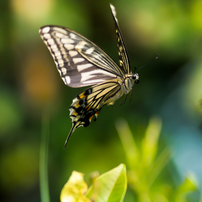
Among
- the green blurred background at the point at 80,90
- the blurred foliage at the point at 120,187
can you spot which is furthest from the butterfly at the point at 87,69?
the green blurred background at the point at 80,90

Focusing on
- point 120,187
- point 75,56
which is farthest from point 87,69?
point 120,187

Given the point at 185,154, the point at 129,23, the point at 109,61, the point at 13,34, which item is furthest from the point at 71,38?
the point at 129,23

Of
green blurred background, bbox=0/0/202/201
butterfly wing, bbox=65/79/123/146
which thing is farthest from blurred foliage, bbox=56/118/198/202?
green blurred background, bbox=0/0/202/201

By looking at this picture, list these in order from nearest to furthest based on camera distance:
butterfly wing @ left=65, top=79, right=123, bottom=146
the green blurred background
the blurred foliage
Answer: the blurred foliage, butterfly wing @ left=65, top=79, right=123, bottom=146, the green blurred background

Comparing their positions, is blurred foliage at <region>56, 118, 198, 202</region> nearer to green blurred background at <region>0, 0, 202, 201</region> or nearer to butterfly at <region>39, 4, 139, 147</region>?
butterfly at <region>39, 4, 139, 147</region>

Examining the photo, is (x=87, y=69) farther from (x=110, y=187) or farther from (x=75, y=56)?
(x=110, y=187)

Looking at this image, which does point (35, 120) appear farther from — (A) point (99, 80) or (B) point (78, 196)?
(B) point (78, 196)
